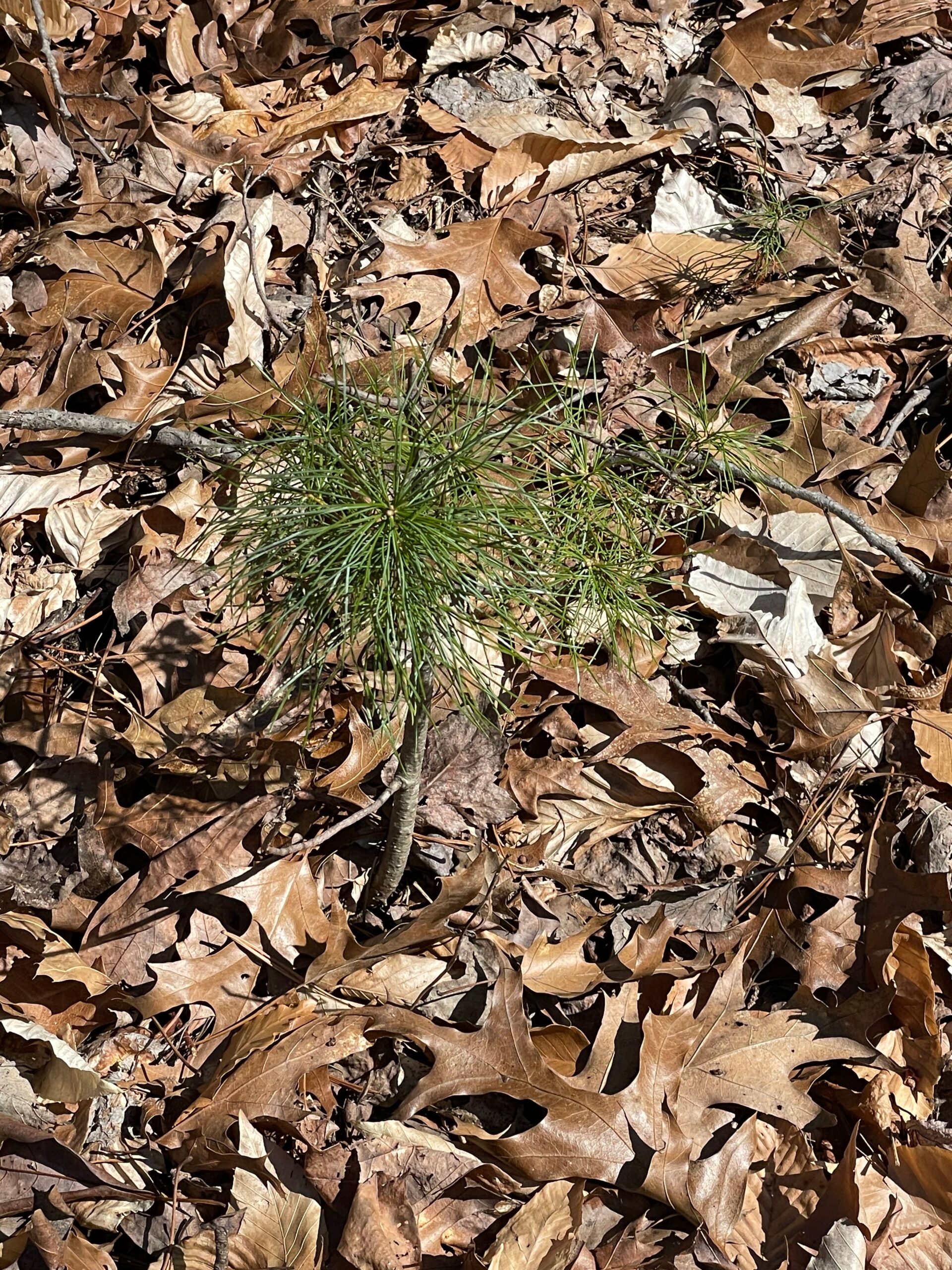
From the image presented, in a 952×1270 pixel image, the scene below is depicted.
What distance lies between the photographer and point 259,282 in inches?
98.0

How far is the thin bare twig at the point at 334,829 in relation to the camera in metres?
2.00

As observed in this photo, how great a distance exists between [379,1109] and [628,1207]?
0.51 meters

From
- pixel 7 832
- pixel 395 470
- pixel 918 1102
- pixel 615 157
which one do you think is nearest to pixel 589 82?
pixel 615 157

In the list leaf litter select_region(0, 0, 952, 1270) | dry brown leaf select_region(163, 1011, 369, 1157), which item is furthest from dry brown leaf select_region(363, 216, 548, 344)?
dry brown leaf select_region(163, 1011, 369, 1157)

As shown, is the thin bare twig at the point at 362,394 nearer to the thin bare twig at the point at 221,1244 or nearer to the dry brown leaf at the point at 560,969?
the dry brown leaf at the point at 560,969

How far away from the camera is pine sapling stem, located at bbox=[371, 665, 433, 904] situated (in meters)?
1.64

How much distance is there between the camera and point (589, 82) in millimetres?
3021

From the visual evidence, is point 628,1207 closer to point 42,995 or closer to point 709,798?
point 709,798

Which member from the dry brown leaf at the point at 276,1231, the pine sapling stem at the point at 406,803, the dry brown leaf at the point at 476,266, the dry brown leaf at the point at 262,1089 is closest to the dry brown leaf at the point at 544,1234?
the dry brown leaf at the point at 276,1231

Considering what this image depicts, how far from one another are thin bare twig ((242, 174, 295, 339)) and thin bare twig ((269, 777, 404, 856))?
125 centimetres

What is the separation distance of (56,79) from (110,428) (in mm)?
1112

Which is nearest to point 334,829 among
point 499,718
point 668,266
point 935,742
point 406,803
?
point 406,803

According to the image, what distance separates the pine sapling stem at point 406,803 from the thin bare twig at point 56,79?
2051 mm

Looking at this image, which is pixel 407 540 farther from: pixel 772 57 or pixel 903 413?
pixel 772 57
